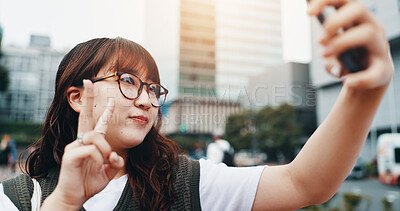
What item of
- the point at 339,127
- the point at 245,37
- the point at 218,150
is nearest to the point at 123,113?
the point at 339,127

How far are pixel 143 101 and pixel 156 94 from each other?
0.15 m

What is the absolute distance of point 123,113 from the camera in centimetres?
102

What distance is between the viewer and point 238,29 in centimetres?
6069

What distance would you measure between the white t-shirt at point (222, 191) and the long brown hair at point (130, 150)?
11 centimetres

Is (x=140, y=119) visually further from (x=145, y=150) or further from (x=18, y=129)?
(x=18, y=129)

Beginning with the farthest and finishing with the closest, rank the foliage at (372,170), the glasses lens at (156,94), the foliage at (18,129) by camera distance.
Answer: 1. the foliage at (18,129)
2. the foliage at (372,170)
3. the glasses lens at (156,94)

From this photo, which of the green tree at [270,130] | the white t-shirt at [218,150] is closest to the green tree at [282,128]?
the green tree at [270,130]

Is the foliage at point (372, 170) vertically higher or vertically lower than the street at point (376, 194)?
lower

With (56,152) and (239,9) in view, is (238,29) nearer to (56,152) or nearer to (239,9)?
(239,9)

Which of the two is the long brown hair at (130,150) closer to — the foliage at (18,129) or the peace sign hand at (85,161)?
the peace sign hand at (85,161)

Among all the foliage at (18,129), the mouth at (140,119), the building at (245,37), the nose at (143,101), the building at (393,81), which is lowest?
the foliage at (18,129)

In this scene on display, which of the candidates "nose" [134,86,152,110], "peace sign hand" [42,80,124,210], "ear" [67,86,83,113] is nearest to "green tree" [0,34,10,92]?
"ear" [67,86,83,113]

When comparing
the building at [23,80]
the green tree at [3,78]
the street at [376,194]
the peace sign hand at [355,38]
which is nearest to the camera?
the peace sign hand at [355,38]

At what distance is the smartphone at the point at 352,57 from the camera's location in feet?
1.62
